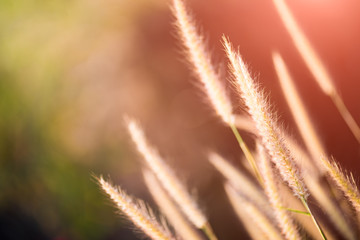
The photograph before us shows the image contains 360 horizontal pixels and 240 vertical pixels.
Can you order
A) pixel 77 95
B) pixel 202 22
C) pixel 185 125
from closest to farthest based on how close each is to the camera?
pixel 202 22 → pixel 185 125 → pixel 77 95

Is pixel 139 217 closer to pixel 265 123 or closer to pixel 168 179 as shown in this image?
pixel 168 179

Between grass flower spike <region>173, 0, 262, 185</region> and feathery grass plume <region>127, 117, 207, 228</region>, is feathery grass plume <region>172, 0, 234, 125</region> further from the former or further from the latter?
feathery grass plume <region>127, 117, 207, 228</region>

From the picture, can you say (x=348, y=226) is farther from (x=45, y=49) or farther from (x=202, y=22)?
(x=45, y=49)

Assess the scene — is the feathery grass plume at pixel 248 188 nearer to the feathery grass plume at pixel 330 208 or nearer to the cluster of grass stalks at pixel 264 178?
the cluster of grass stalks at pixel 264 178

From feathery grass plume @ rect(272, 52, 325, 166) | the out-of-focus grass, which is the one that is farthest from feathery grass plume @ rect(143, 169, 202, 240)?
the out-of-focus grass

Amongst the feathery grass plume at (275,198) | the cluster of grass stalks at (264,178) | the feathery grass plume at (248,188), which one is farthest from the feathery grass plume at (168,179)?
the feathery grass plume at (275,198)

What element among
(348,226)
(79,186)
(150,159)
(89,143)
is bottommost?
(348,226)

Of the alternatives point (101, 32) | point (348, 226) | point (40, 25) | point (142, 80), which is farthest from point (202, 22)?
point (348, 226)
